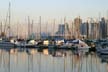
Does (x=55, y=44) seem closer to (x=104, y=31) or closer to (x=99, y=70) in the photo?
(x=104, y=31)

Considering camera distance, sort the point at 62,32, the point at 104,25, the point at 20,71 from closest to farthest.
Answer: the point at 20,71 → the point at 104,25 → the point at 62,32

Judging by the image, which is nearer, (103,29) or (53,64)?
(53,64)

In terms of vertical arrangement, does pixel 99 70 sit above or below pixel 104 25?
below

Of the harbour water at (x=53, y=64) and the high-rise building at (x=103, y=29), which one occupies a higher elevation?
the high-rise building at (x=103, y=29)

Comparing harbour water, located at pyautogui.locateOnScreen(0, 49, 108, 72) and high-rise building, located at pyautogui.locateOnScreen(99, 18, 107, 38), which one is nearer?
harbour water, located at pyautogui.locateOnScreen(0, 49, 108, 72)

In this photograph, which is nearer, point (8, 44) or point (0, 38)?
point (8, 44)

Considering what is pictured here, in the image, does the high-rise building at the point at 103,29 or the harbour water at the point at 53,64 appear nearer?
the harbour water at the point at 53,64

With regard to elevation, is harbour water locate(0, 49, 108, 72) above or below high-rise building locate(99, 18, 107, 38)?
below

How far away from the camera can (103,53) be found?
51.7 metres

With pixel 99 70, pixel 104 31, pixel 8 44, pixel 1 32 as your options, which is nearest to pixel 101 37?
pixel 104 31

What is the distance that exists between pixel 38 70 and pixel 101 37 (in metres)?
53.5

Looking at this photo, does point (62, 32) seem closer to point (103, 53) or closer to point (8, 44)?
point (8, 44)

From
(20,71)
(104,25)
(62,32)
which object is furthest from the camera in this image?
(62,32)

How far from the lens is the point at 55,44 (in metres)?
74.4
